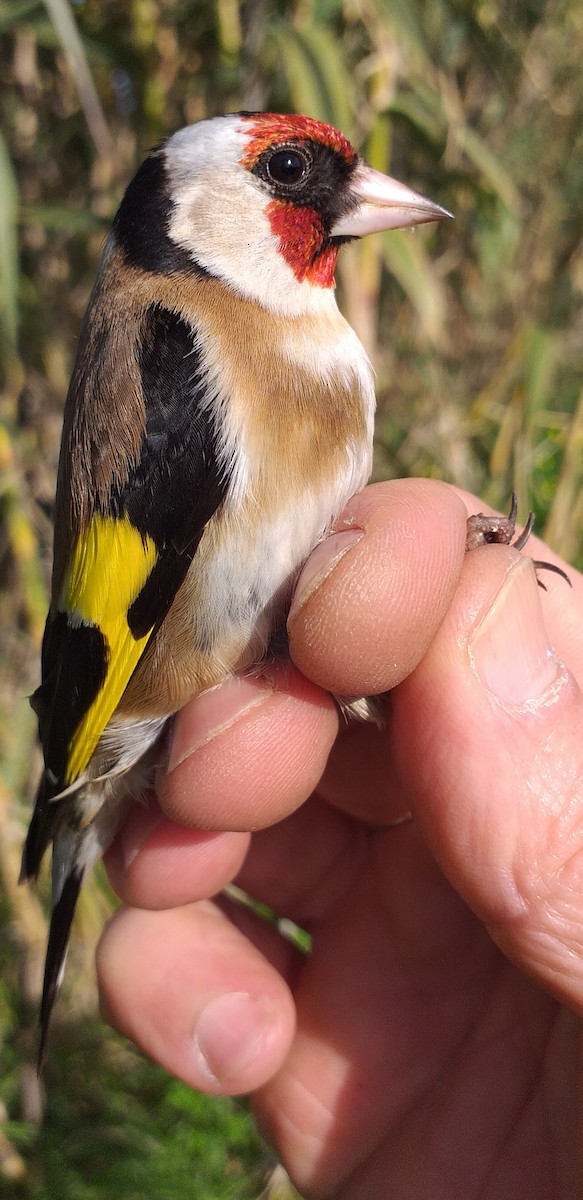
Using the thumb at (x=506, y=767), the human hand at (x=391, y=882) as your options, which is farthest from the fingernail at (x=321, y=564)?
the thumb at (x=506, y=767)

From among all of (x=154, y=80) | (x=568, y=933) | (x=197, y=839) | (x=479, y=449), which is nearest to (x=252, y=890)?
(x=197, y=839)

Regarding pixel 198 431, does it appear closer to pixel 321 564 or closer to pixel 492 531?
pixel 321 564

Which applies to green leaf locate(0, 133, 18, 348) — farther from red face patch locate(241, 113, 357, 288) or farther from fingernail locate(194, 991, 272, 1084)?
fingernail locate(194, 991, 272, 1084)

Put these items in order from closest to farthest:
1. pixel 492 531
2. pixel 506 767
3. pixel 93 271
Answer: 1. pixel 506 767
2. pixel 492 531
3. pixel 93 271

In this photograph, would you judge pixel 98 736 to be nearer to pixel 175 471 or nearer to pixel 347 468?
pixel 175 471

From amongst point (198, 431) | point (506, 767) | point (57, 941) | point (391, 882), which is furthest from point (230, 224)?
point (57, 941)
